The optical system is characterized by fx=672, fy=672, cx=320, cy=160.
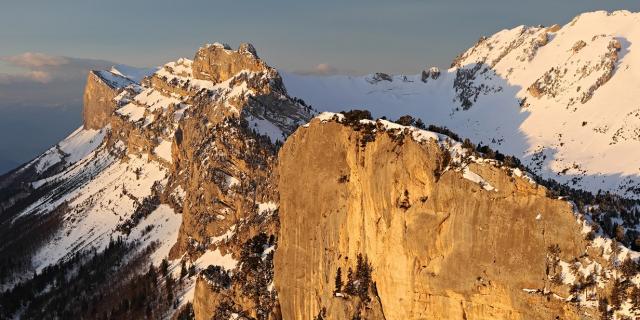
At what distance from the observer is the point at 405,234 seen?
5766 cm

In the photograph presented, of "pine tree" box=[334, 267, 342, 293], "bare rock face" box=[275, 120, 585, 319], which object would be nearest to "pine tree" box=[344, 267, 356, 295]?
"bare rock face" box=[275, 120, 585, 319]

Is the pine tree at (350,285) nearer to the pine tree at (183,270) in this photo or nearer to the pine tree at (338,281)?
the pine tree at (338,281)

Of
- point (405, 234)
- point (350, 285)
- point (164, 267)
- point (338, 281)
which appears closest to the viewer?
point (405, 234)

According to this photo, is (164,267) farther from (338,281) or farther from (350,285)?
(350,285)

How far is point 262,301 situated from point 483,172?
174ft

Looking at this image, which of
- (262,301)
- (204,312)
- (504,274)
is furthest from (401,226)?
(204,312)

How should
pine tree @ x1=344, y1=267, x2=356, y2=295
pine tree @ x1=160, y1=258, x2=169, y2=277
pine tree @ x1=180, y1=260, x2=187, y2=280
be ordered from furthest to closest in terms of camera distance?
pine tree @ x1=160, y1=258, x2=169, y2=277 → pine tree @ x1=180, y1=260, x2=187, y2=280 → pine tree @ x1=344, y1=267, x2=356, y2=295

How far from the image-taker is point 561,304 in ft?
158

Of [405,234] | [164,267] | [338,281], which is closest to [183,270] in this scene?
[164,267]

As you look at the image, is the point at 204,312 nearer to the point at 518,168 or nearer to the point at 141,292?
the point at 518,168

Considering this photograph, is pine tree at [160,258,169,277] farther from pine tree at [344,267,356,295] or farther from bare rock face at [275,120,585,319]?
pine tree at [344,267,356,295]

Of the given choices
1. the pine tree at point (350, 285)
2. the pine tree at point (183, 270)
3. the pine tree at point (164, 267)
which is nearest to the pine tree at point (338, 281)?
the pine tree at point (350, 285)

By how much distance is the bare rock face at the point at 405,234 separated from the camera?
4947 centimetres

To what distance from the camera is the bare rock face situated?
49.5 meters
